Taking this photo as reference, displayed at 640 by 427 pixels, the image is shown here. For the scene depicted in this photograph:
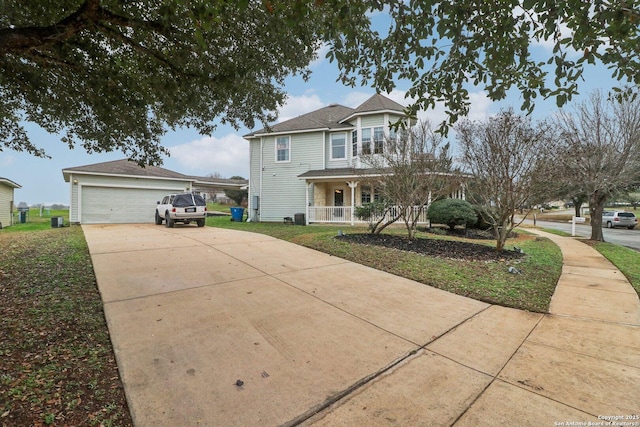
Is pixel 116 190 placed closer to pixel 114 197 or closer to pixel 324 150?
pixel 114 197

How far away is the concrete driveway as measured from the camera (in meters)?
2.12

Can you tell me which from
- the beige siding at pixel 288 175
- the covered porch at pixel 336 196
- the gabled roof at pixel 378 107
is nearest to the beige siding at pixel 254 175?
the beige siding at pixel 288 175

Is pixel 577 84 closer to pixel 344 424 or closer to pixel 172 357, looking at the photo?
pixel 344 424

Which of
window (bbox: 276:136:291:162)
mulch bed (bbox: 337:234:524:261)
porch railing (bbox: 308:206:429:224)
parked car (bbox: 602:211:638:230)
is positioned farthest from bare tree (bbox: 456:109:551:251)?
parked car (bbox: 602:211:638:230)

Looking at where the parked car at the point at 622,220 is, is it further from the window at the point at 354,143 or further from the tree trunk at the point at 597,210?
the window at the point at 354,143

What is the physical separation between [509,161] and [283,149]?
13144mm

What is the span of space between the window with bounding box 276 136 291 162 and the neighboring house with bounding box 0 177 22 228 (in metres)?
16.4

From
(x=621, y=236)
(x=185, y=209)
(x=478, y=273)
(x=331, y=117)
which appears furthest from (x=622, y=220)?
(x=185, y=209)

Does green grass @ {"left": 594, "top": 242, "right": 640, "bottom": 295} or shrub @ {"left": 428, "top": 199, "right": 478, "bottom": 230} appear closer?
green grass @ {"left": 594, "top": 242, "right": 640, "bottom": 295}

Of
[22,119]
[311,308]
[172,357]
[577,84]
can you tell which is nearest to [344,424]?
[172,357]

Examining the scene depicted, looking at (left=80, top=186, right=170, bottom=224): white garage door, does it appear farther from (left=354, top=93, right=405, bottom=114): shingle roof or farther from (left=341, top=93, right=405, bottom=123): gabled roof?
(left=354, top=93, right=405, bottom=114): shingle roof

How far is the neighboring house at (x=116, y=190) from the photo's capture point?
15797mm

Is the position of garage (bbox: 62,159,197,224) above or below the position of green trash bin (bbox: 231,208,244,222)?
above

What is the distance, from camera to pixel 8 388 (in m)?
2.16
